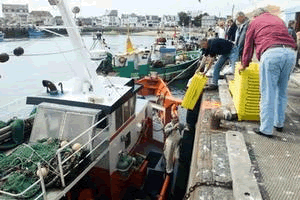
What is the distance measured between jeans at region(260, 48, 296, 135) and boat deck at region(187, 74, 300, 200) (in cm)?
36

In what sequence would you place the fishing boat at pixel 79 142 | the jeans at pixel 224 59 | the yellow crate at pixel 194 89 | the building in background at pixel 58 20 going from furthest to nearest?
1. the jeans at pixel 224 59
2. the yellow crate at pixel 194 89
3. the building in background at pixel 58 20
4. the fishing boat at pixel 79 142

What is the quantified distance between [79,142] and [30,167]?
1.02 m

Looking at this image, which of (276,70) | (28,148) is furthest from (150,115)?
(276,70)

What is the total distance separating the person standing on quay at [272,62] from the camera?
12.8 ft

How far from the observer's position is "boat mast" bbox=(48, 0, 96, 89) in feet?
19.2

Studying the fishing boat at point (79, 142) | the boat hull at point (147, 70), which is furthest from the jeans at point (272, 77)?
the boat hull at point (147, 70)

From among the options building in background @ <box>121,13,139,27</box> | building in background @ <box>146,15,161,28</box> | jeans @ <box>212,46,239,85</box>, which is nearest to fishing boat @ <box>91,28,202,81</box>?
jeans @ <box>212,46,239,85</box>

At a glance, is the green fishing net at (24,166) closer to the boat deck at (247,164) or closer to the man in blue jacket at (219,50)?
the boat deck at (247,164)

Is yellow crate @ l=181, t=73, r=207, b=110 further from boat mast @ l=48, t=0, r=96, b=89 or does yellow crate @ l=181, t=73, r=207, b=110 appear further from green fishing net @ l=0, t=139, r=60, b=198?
green fishing net @ l=0, t=139, r=60, b=198

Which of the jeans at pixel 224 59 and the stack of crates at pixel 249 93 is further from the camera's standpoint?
the jeans at pixel 224 59

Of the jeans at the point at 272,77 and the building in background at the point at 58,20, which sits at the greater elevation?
the building in background at the point at 58,20

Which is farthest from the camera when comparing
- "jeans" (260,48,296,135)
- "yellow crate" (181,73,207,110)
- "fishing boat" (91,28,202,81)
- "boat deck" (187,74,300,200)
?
"fishing boat" (91,28,202,81)

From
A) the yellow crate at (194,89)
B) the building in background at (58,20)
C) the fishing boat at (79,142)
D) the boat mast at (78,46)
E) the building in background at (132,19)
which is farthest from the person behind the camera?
the building in background at (132,19)

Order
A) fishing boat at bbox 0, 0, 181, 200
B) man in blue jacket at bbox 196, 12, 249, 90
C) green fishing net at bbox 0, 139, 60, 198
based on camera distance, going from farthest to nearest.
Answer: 1. man in blue jacket at bbox 196, 12, 249, 90
2. fishing boat at bbox 0, 0, 181, 200
3. green fishing net at bbox 0, 139, 60, 198
